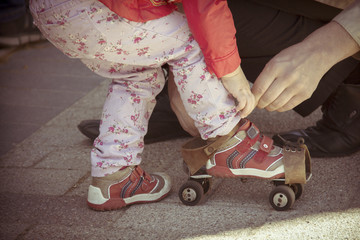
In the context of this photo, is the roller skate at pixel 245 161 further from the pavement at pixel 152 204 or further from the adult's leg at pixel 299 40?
the adult's leg at pixel 299 40

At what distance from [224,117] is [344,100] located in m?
0.66

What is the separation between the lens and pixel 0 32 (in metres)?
3.95

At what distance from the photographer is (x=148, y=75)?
5.92 ft

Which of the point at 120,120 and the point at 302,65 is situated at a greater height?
the point at 302,65

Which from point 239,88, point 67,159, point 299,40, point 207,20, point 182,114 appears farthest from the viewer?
point 67,159

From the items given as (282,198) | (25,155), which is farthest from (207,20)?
(25,155)

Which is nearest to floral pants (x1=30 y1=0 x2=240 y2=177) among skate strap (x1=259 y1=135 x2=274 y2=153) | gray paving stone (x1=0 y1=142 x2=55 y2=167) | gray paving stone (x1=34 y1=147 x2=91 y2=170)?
skate strap (x1=259 y1=135 x2=274 y2=153)

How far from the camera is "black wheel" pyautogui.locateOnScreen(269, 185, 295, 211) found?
1.67 meters

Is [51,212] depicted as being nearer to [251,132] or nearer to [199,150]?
[199,150]

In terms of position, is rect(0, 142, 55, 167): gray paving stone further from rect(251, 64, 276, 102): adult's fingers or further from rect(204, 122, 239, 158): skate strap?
rect(251, 64, 276, 102): adult's fingers

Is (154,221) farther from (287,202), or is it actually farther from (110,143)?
(287,202)

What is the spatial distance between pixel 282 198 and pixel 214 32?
1.80ft

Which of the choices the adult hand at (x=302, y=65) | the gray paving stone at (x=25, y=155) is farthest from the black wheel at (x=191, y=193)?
the gray paving stone at (x=25, y=155)

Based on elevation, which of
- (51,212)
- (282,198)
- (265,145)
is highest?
(265,145)
